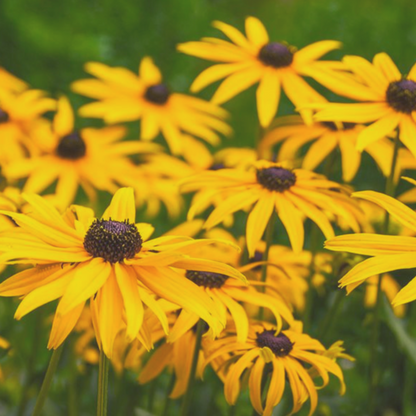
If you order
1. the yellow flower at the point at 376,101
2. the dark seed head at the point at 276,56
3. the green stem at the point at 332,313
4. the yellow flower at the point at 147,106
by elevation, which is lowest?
the green stem at the point at 332,313

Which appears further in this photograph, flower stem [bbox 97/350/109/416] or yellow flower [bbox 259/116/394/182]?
yellow flower [bbox 259/116/394/182]

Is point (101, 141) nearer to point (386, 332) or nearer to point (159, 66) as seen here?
point (386, 332)

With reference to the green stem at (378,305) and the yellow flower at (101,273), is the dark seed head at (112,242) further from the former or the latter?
the green stem at (378,305)

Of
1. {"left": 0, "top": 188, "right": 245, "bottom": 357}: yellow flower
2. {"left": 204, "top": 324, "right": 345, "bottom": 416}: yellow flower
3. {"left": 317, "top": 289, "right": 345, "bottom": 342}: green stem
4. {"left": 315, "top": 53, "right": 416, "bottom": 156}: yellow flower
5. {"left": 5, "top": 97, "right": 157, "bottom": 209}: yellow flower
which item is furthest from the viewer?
{"left": 5, "top": 97, "right": 157, "bottom": 209}: yellow flower

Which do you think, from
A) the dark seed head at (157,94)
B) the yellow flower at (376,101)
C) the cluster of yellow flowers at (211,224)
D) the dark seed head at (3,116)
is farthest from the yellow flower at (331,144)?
the dark seed head at (3,116)

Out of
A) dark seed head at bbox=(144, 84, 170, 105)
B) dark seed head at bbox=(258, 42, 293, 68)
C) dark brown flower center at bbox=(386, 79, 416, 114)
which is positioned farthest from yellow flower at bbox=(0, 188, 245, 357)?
dark seed head at bbox=(144, 84, 170, 105)

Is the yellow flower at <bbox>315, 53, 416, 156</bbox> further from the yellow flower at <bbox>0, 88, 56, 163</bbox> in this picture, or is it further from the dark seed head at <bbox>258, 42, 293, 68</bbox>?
the yellow flower at <bbox>0, 88, 56, 163</bbox>

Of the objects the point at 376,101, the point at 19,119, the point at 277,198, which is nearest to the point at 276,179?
the point at 277,198
